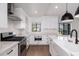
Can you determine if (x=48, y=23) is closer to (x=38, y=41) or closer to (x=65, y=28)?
(x=38, y=41)

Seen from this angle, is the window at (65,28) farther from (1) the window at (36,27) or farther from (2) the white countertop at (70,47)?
(2) the white countertop at (70,47)

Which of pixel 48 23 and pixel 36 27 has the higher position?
pixel 48 23

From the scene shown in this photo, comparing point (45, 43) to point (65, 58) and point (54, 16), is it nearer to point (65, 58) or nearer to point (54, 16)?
point (54, 16)

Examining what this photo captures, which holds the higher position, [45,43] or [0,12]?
[0,12]

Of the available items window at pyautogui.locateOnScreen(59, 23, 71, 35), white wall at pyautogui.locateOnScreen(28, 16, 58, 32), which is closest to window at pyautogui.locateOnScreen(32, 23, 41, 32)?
white wall at pyautogui.locateOnScreen(28, 16, 58, 32)

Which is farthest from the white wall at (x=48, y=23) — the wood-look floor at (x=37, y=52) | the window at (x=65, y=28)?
the wood-look floor at (x=37, y=52)

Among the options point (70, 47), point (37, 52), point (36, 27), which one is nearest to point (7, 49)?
point (70, 47)

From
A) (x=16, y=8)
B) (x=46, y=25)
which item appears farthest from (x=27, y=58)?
(x=46, y=25)

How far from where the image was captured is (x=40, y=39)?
22.6 feet

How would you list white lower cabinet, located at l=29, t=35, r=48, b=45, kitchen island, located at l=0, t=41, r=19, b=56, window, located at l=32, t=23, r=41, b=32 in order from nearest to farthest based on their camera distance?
1. kitchen island, located at l=0, t=41, r=19, b=56
2. white lower cabinet, located at l=29, t=35, r=48, b=45
3. window, located at l=32, t=23, r=41, b=32

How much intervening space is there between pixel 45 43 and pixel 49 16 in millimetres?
2059

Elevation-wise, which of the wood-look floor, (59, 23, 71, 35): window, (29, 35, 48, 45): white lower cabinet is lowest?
the wood-look floor

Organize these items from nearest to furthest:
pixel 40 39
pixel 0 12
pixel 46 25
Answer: pixel 0 12, pixel 40 39, pixel 46 25

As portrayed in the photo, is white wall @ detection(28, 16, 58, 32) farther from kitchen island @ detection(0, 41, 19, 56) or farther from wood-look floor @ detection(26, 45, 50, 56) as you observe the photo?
kitchen island @ detection(0, 41, 19, 56)
